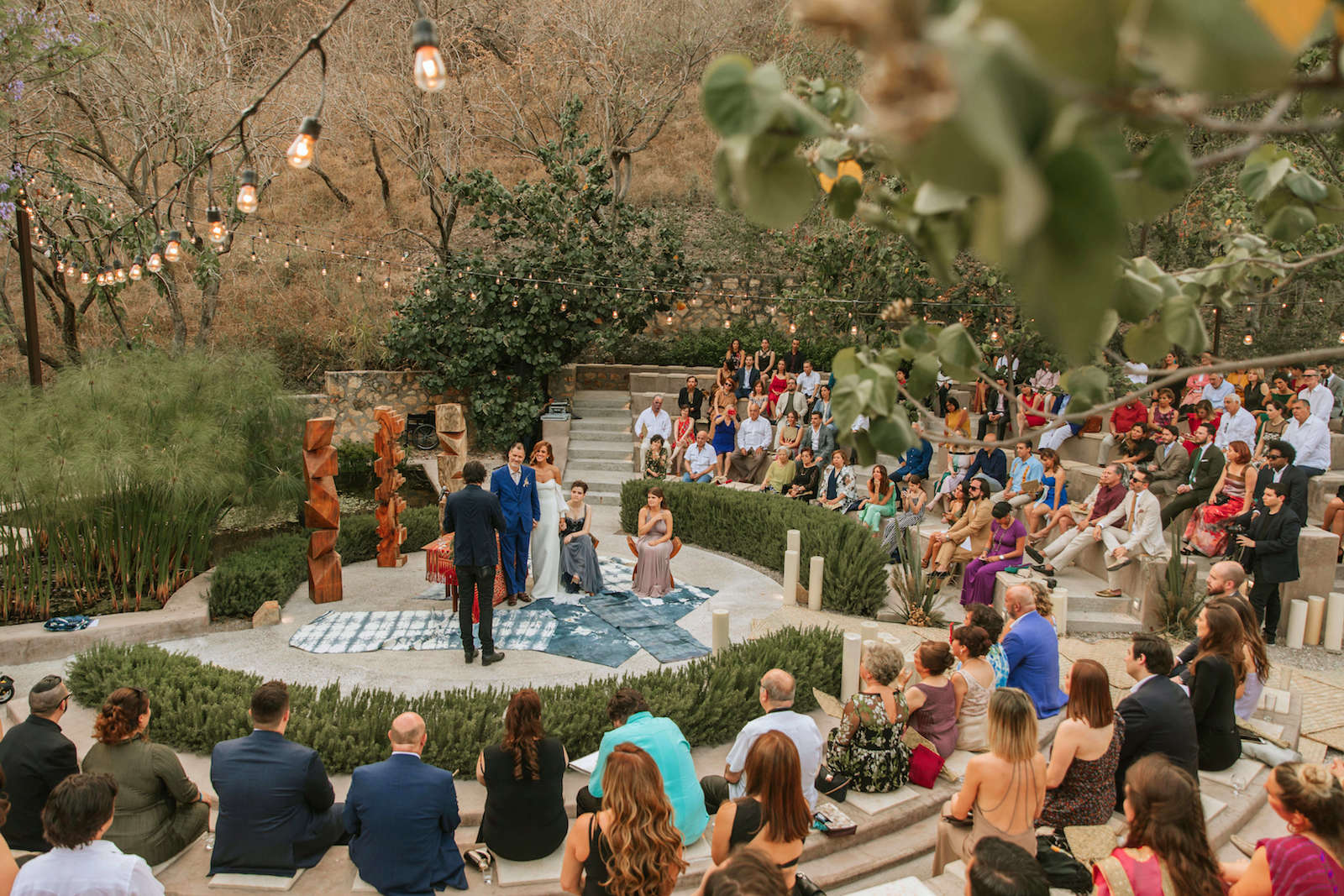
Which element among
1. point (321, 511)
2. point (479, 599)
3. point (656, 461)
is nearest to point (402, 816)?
point (479, 599)

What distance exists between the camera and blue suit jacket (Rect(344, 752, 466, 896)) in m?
3.62

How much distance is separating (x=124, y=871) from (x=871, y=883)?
306 centimetres

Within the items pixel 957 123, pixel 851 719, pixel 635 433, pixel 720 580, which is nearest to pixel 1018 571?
pixel 720 580

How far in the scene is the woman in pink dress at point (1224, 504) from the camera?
320 inches

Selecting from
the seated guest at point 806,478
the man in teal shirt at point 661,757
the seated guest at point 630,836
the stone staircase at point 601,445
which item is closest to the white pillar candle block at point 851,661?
the man in teal shirt at point 661,757

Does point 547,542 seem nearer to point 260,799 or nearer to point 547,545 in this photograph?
point 547,545

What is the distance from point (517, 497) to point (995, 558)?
4.32 metres

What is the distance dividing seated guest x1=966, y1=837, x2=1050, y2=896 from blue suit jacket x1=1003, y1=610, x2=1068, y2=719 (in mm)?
2509

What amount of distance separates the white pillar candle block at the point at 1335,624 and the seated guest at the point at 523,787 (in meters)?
6.91

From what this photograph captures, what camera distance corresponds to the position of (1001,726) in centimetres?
363

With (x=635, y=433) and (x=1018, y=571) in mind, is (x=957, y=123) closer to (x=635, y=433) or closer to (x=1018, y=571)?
(x=1018, y=571)

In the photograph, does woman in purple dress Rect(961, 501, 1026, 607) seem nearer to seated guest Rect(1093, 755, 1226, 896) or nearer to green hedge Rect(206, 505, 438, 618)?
seated guest Rect(1093, 755, 1226, 896)

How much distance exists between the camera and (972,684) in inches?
194

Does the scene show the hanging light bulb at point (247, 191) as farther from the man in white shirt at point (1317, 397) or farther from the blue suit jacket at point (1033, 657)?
the man in white shirt at point (1317, 397)
